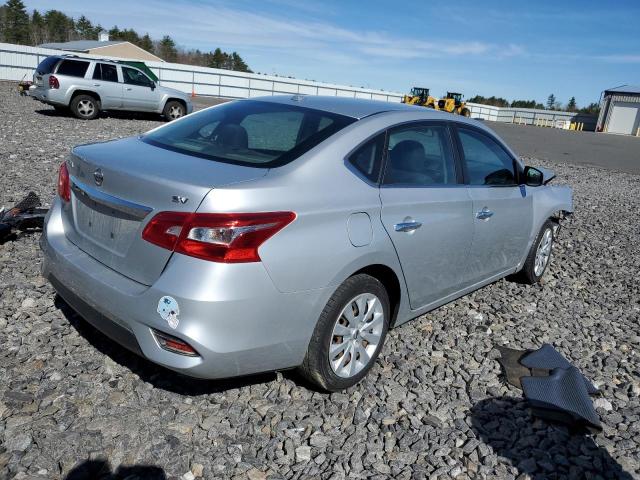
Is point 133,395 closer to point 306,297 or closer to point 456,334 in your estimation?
point 306,297

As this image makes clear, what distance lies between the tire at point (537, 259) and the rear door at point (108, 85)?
14.6 m

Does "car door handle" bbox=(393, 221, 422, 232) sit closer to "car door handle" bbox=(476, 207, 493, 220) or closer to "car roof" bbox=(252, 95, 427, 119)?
"car roof" bbox=(252, 95, 427, 119)

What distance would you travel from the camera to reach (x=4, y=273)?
14.3ft

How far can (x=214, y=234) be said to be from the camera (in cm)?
245

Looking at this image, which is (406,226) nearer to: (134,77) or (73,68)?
(73,68)

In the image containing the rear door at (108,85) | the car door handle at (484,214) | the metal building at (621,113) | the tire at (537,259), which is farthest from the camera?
the metal building at (621,113)

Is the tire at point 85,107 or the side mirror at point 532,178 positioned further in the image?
the tire at point 85,107

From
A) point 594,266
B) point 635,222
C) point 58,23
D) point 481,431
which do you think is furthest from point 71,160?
point 58,23

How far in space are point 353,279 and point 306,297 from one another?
1.19 feet

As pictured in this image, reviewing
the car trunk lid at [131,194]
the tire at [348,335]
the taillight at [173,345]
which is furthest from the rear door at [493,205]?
the taillight at [173,345]

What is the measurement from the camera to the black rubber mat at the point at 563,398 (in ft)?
10.4

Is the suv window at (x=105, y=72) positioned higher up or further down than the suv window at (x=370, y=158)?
further down

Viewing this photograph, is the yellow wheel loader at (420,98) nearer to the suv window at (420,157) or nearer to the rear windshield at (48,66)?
the rear windshield at (48,66)

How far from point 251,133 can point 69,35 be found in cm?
11102
